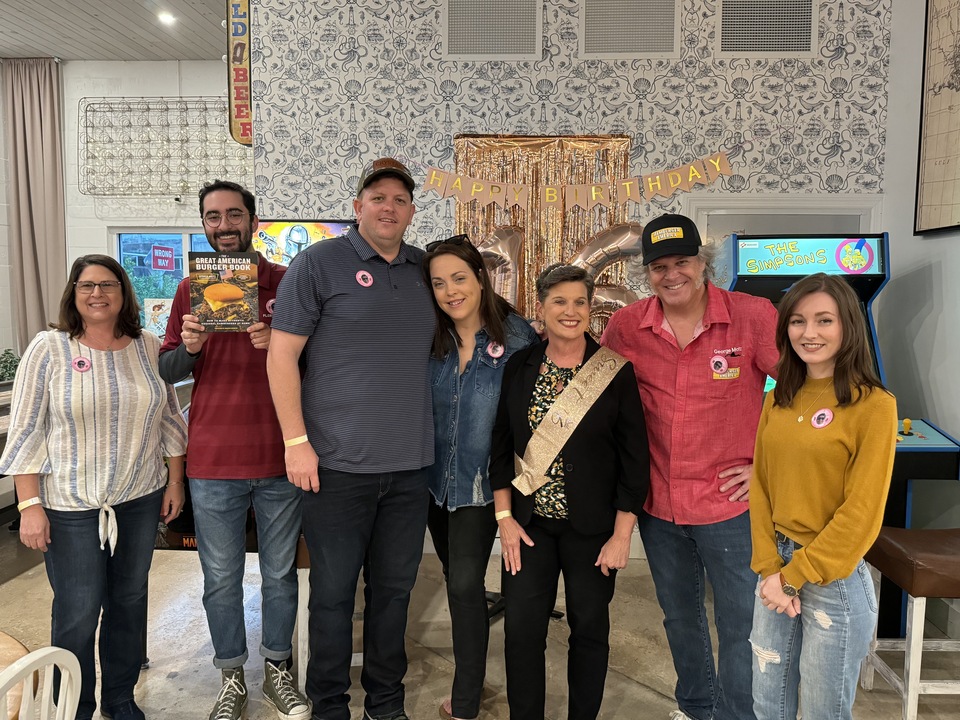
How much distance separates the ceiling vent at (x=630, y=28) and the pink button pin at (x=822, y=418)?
9.81 feet

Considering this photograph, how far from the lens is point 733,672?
6.07 feet

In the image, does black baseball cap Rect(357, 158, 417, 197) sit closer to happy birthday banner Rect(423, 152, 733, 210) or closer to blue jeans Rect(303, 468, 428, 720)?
blue jeans Rect(303, 468, 428, 720)

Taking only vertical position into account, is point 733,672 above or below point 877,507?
below

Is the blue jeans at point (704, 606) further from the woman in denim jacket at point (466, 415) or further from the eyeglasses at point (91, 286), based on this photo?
the eyeglasses at point (91, 286)

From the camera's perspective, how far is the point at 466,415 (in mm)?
2018

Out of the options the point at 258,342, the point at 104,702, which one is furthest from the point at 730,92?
the point at 104,702

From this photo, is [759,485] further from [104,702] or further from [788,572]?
[104,702]

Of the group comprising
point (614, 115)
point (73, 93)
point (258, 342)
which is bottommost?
point (258, 342)

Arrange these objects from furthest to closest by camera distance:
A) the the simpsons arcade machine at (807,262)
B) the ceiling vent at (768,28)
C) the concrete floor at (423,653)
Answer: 1. the ceiling vent at (768,28)
2. the the simpsons arcade machine at (807,262)
3. the concrete floor at (423,653)

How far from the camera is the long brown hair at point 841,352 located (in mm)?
1437

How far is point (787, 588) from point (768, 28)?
346cm

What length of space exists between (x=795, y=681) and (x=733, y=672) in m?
0.31

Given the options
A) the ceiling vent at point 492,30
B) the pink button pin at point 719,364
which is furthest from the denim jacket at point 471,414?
the ceiling vent at point 492,30

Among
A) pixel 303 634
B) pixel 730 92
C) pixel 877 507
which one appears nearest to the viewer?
pixel 877 507
